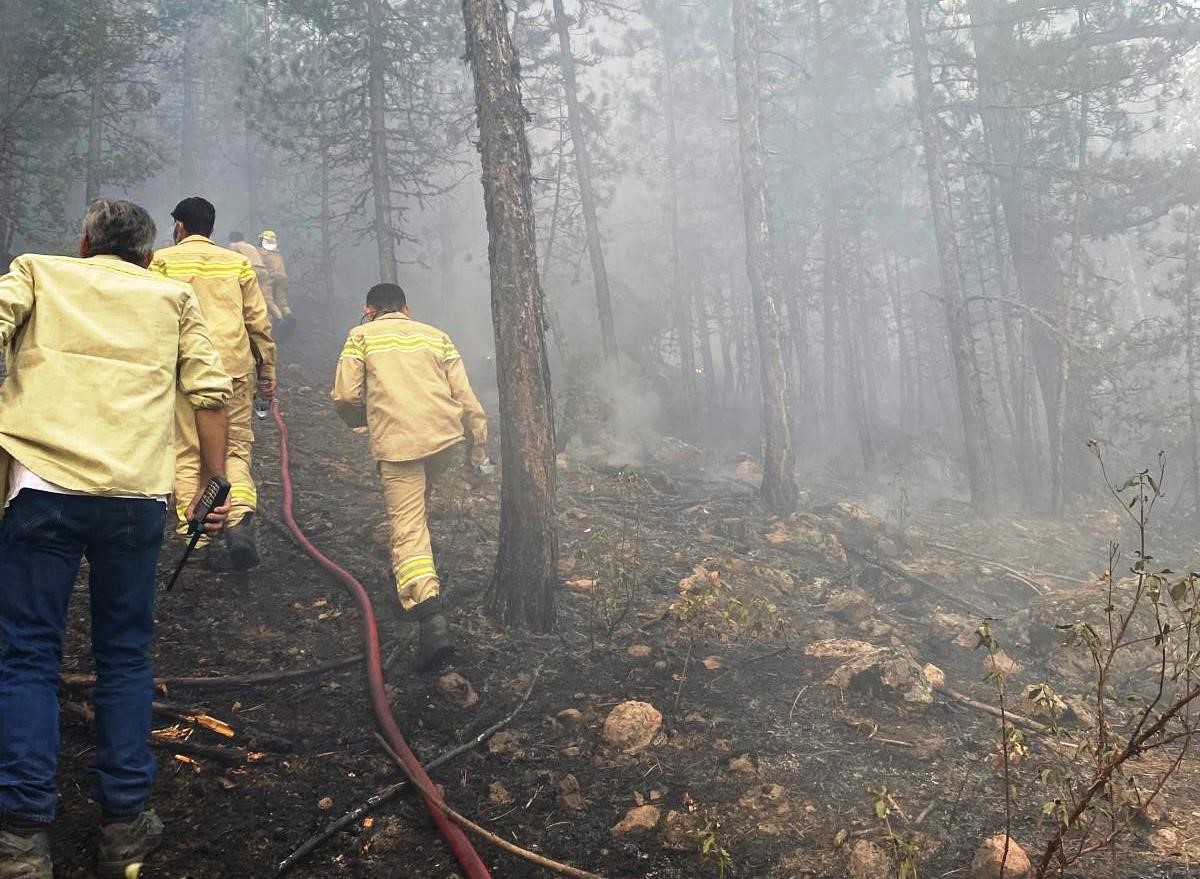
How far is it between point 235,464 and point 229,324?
0.97m

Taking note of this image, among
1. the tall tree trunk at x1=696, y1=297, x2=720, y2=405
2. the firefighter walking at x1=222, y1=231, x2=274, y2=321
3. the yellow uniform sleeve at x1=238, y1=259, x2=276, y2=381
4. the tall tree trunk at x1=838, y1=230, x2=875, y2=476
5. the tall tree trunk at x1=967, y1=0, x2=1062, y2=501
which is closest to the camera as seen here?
the yellow uniform sleeve at x1=238, y1=259, x2=276, y2=381

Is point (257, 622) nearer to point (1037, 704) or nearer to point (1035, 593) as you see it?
point (1037, 704)

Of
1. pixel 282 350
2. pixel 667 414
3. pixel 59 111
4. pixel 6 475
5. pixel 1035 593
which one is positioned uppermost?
pixel 59 111

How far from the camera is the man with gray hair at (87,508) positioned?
88.1 inches

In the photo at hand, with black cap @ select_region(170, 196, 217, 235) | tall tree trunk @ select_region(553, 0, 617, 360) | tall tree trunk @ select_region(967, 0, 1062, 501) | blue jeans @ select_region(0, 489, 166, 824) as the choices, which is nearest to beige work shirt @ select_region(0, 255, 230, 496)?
blue jeans @ select_region(0, 489, 166, 824)

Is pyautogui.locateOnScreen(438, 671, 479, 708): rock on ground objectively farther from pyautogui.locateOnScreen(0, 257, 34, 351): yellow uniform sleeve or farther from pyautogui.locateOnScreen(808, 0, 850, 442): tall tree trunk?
pyautogui.locateOnScreen(808, 0, 850, 442): tall tree trunk

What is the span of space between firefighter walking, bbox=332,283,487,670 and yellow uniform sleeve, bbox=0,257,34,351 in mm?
2372

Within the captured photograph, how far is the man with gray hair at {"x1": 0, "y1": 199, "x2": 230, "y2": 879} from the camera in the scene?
2.24m

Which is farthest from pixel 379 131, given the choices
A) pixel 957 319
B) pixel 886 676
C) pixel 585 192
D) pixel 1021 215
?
pixel 886 676

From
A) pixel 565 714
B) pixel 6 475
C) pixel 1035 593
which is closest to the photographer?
pixel 6 475

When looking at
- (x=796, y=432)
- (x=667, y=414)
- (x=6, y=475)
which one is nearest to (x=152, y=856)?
(x=6, y=475)

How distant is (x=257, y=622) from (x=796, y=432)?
1950cm

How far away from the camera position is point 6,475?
7.79 ft

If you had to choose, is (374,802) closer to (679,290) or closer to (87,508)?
(87,508)
